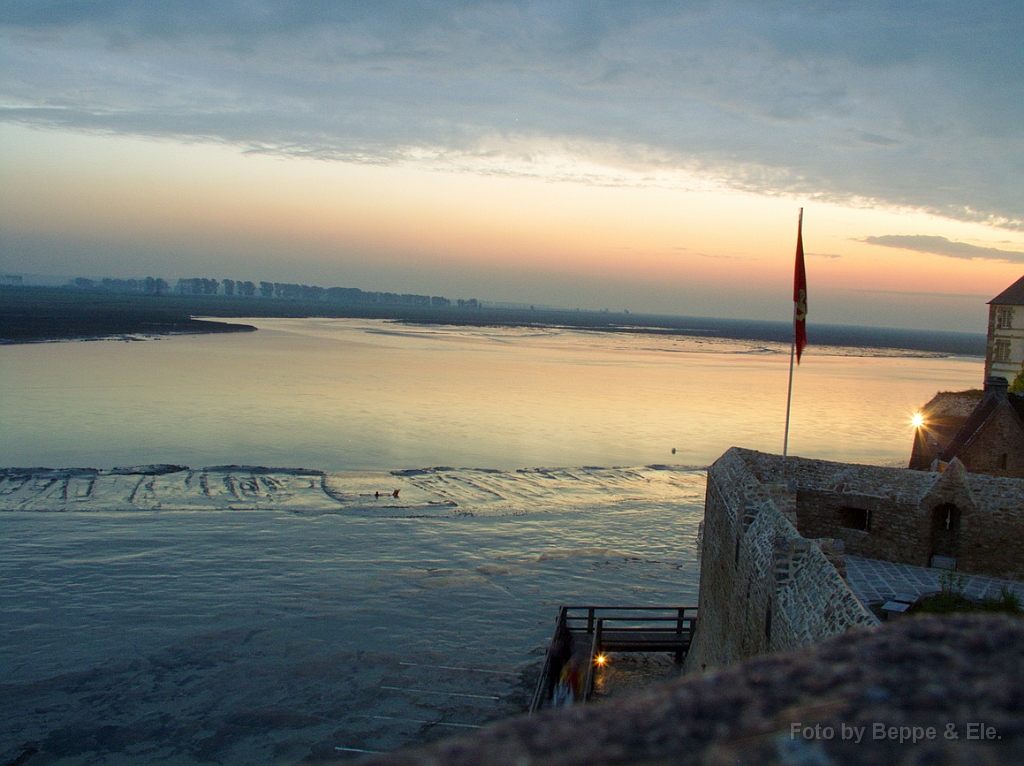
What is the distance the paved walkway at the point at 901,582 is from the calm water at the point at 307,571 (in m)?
7.79

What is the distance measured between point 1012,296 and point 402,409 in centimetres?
4027

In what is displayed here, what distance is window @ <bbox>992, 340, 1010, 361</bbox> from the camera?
46312 mm

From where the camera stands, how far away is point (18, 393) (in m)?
52.2

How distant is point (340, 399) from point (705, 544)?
45.6 meters

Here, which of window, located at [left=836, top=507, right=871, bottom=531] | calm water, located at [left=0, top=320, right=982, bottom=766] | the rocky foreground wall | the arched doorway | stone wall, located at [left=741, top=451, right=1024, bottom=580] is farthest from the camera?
window, located at [left=836, top=507, right=871, bottom=531]

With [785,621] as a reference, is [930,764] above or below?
above

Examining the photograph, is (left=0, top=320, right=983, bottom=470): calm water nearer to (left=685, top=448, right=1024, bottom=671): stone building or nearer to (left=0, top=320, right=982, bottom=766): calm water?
(left=0, top=320, right=982, bottom=766): calm water

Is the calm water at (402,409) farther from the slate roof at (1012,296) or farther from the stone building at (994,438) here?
the stone building at (994,438)

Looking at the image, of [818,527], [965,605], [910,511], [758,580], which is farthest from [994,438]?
[758,580]

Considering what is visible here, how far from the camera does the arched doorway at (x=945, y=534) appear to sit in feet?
58.2

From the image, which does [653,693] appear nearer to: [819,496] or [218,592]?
[819,496]

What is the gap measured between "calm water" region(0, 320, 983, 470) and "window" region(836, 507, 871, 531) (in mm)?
23319

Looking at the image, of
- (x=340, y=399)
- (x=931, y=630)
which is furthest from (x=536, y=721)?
(x=340, y=399)

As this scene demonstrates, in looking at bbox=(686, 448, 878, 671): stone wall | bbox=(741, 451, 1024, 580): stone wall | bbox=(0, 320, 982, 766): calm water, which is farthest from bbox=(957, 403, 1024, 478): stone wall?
bbox=(686, 448, 878, 671): stone wall
